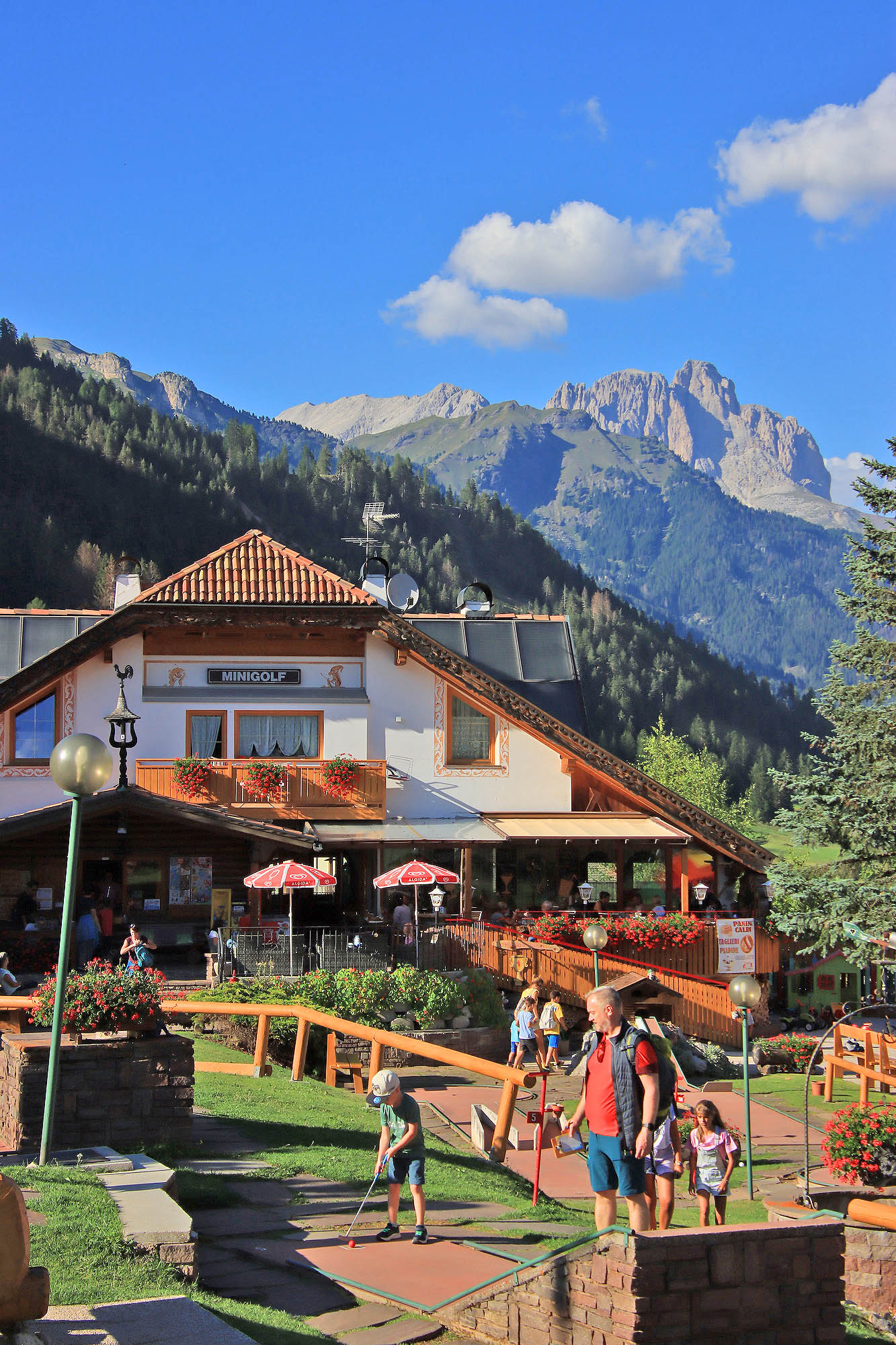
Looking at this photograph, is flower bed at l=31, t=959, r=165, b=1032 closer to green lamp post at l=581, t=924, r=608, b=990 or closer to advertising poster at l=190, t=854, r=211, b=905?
green lamp post at l=581, t=924, r=608, b=990

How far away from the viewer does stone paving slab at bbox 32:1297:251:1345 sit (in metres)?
5.88

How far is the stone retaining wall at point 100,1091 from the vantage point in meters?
9.73

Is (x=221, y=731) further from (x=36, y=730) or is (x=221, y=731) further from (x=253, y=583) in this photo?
(x=36, y=730)

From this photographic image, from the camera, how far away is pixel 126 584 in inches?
1271

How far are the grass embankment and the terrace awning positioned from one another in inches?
817

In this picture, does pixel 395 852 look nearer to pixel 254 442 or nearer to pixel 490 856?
pixel 490 856

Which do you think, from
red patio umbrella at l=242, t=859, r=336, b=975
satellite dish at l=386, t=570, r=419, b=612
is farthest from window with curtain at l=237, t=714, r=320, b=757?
red patio umbrella at l=242, t=859, r=336, b=975

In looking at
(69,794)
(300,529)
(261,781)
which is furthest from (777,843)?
(69,794)

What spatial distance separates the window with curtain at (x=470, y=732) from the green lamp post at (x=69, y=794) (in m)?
20.7

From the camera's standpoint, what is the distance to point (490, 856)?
30.4m

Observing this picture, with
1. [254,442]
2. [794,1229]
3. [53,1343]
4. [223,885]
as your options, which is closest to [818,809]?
[223,885]

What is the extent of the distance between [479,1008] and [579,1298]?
15.3m

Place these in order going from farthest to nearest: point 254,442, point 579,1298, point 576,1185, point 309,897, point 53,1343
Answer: point 254,442, point 309,897, point 576,1185, point 579,1298, point 53,1343

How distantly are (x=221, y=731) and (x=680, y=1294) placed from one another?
75.6ft
